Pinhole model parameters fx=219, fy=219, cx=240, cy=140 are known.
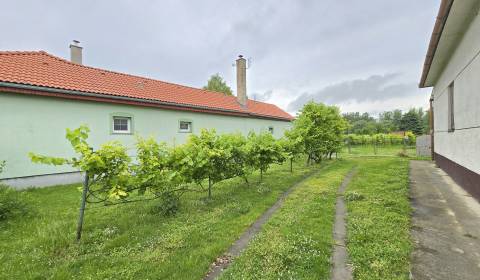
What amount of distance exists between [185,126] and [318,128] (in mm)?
7695

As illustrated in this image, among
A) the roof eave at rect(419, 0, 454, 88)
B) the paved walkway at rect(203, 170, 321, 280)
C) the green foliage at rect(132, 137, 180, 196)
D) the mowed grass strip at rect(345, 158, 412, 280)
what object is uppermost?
the roof eave at rect(419, 0, 454, 88)

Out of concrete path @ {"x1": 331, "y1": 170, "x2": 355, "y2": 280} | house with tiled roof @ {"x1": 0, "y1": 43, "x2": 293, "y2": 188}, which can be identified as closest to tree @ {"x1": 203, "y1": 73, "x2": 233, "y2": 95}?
house with tiled roof @ {"x1": 0, "y1": 43, "x2": 293, "y2": 188}

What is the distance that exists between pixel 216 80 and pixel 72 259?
3721 centimetres

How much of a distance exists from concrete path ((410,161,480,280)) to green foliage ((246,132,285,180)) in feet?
12.6

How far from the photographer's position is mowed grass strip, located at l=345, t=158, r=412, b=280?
2.59m

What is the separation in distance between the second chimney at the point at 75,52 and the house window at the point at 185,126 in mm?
6699

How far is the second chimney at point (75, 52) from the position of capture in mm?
12086

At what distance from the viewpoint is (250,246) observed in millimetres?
3293

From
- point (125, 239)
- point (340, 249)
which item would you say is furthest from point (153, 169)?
point (340, 249)

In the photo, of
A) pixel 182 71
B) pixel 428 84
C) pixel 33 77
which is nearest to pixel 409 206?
pixel 428 84

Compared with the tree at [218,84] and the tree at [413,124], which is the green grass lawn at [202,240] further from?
the tree at [413,124]

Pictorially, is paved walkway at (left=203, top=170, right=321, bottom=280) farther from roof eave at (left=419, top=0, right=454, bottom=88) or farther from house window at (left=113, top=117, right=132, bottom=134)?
house window at (left=113, top=117, right=132, bottom=134)

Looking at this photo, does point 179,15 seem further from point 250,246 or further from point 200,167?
point 250,246

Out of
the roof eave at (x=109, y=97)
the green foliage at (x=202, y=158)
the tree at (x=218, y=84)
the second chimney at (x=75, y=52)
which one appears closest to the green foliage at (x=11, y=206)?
the green foliage at (x=202, y=158)
